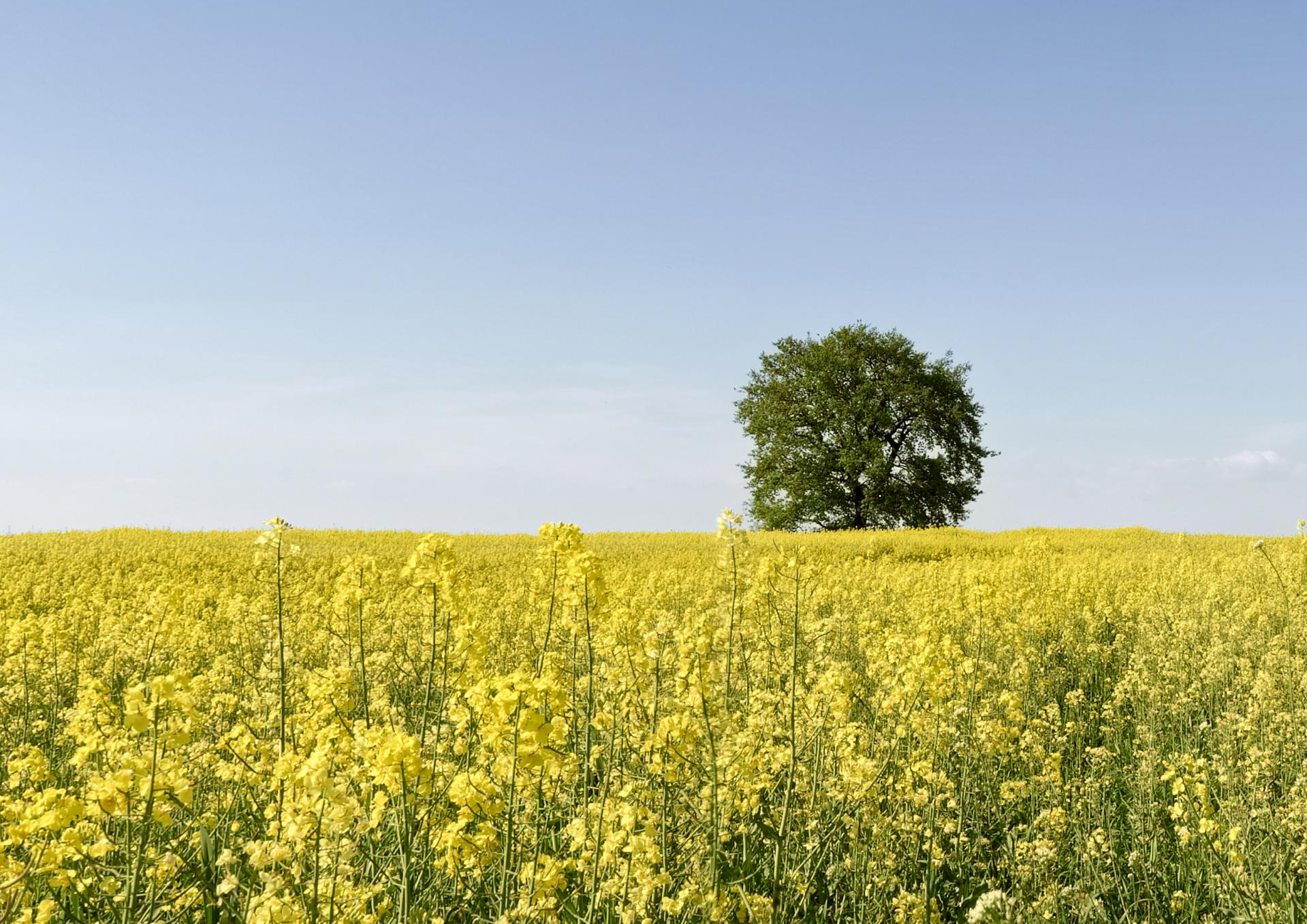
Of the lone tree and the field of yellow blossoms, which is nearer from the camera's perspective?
the field of yellow blossoms

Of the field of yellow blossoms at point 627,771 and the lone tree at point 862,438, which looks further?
the lone tree at point 862,438

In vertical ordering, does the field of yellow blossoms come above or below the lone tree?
below

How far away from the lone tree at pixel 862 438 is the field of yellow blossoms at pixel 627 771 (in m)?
28.6

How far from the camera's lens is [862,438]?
37562 mm

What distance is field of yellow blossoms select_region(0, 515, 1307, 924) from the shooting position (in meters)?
2.59

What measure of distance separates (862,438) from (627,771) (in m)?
35.3

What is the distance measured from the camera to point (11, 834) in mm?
2402

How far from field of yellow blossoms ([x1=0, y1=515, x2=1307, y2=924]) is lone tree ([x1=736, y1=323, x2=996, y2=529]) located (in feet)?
93.8

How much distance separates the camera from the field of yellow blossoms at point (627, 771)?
2.59m

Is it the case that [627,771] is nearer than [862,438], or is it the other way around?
[627,771]

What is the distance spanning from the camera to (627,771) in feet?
11.9

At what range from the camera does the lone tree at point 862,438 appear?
37.0 metres

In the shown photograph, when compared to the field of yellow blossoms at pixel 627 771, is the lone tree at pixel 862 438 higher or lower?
higher

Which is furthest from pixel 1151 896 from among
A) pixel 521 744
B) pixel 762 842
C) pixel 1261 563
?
pixel 1261 563
